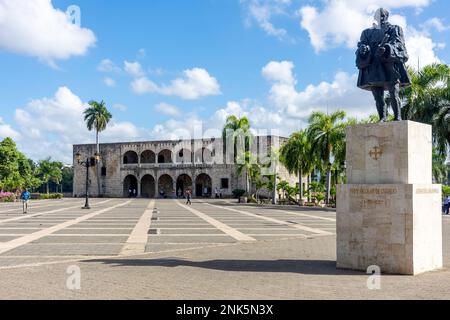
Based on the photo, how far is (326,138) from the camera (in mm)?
34781

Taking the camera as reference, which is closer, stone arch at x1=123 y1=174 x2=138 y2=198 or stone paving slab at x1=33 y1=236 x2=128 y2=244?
stone paving slab at x1=33 y1=236 x2=128 y2=244

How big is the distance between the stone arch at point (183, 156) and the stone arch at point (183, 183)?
2242 millimetres

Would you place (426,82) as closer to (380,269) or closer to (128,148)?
(380,269)

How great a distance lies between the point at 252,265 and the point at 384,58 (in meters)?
4.43

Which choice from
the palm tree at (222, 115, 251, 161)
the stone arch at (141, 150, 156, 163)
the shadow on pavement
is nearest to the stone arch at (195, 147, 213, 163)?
the stone arch at (141, 150, 156, 163)

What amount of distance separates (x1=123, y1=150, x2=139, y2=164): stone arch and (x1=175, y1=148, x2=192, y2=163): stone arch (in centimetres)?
677

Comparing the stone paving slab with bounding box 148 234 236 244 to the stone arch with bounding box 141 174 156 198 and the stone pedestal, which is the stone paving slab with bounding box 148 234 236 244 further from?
the stone arch with bounding box 141 174 156 198

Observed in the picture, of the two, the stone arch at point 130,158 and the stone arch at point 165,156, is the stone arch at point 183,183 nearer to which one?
the stone arch at point 165,156

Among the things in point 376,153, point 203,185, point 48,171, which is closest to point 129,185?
point 203,185

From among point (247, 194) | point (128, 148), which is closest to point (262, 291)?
point (247, 194)

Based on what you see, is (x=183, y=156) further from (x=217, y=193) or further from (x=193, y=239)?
(x=193, y=239)

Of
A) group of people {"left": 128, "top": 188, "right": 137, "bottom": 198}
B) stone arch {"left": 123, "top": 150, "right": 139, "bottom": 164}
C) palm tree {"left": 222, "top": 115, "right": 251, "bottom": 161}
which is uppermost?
palm tree {"left": 222, "top": 115, "right": 251, "bottom": 161}

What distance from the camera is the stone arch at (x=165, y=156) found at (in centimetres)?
5960

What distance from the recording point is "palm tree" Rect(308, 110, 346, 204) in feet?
113
